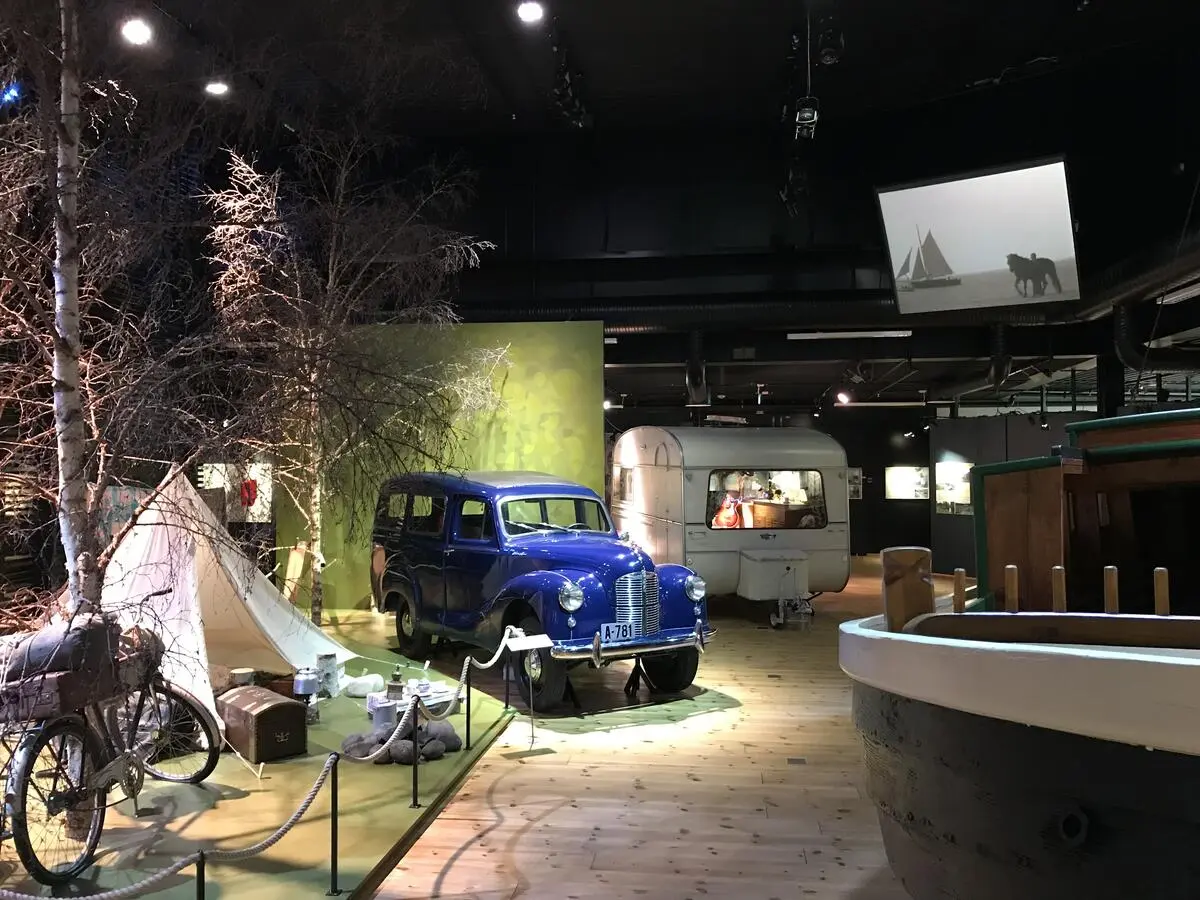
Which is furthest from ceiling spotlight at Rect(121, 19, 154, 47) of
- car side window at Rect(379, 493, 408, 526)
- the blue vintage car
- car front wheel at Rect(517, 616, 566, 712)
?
car side window at Rect(379, 493, 408, 526)

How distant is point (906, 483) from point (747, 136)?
9.61 metres

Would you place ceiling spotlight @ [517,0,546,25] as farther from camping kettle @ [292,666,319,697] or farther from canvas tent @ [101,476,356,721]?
camping kettle @ [292,666,319,697]

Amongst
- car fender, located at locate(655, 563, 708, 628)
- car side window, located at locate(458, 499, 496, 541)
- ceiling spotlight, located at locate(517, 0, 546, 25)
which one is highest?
ceiling spotlight, located at locate(517, 0, 546, 25)

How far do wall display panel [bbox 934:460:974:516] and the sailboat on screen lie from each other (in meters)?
5.51

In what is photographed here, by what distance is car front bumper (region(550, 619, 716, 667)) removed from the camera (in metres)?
5.60

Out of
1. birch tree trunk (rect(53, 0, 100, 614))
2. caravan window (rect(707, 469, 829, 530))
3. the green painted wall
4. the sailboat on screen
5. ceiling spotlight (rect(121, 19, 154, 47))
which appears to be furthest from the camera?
caravan window (rect(707, 469, 829, 530))

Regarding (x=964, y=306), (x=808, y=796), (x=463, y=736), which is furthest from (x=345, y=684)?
(x=964, y=306)

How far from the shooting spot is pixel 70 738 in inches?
133

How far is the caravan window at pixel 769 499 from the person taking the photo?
31.8 feet

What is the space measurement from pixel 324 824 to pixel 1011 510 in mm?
3317

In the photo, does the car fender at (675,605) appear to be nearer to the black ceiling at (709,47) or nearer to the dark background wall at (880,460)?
the black ceiling at (709,47)

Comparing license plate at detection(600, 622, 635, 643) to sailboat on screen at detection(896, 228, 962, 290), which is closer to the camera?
license plate at detection(600, 622, 635, 643)

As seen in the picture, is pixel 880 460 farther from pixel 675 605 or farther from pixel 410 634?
pixel 410 634

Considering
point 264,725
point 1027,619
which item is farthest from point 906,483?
point 1027,619
